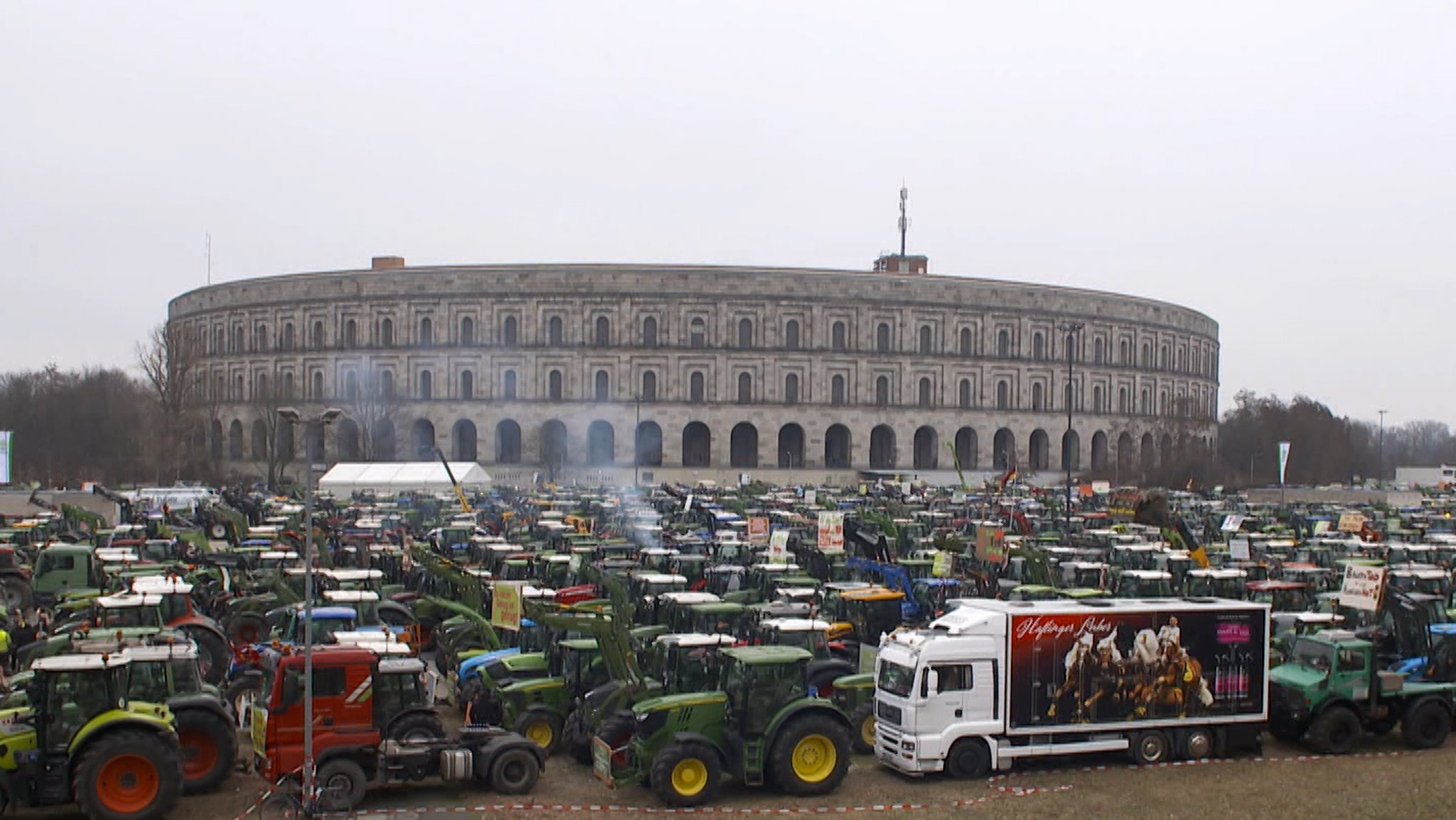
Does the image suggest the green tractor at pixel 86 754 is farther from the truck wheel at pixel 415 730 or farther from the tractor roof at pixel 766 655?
the tractor roof at pixel 766 655

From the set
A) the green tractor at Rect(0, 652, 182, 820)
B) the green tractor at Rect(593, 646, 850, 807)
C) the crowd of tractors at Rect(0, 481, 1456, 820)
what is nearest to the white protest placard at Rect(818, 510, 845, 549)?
the crowd of tractors at Rect(0, 481, 1456, 820)

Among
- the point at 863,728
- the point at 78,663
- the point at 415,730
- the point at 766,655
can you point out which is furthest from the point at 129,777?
the point at 863,728

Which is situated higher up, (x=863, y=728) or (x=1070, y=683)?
(x=1070, y=683)

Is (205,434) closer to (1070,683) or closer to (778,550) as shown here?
(778,550)

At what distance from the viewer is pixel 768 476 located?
93.1 meters

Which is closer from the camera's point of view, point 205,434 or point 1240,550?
point 1240,550

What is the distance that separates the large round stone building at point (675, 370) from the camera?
94.5 meters

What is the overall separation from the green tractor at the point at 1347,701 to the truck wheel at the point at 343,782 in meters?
11.9

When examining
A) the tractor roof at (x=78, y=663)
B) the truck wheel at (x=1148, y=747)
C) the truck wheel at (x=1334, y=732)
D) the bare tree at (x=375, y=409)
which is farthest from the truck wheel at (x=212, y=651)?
the bare tree at (x=375, y=409)

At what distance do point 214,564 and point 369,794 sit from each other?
1857 centimetres

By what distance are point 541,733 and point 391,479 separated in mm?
53075

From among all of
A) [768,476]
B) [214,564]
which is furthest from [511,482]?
[214,564]

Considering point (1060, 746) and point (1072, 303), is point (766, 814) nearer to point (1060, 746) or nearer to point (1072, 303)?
point (1060, 746)

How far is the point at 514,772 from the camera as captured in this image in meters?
15.7
